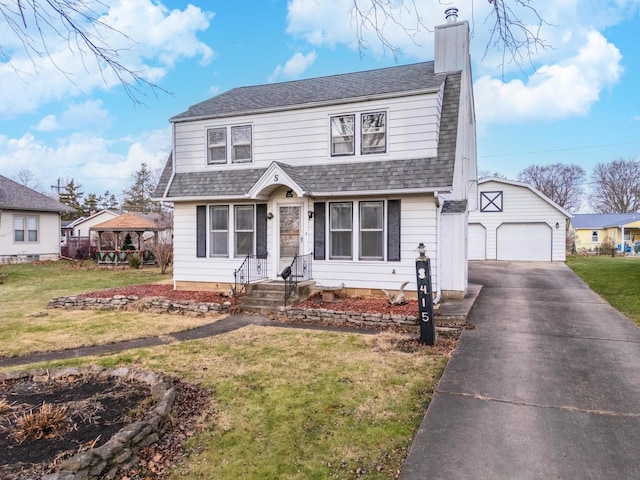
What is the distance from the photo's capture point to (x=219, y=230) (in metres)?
12.0

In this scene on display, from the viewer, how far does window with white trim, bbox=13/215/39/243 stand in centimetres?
2333

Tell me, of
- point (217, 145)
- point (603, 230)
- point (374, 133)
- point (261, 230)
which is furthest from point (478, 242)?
point (603, 230)

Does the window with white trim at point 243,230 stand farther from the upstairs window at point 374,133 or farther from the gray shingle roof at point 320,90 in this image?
the upstairs window at point 374,133

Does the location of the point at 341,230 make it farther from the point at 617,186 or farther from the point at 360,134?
the point at 617,186

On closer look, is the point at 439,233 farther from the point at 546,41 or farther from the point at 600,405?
the point at 546,41

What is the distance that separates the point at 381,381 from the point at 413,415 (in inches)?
38.2

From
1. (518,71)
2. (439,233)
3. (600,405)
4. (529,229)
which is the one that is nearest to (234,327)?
(439,233)

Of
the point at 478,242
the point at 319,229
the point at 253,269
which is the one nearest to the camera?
the point at 319,229

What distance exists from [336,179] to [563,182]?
4705 cm

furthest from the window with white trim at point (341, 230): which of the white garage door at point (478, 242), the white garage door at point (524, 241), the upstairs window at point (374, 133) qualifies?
the white garage door at point (524, 241)

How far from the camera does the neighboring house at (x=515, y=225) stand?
22391mm

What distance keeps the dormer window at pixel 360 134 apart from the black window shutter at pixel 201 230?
14.0ft

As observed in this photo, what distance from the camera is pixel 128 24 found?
359 cm

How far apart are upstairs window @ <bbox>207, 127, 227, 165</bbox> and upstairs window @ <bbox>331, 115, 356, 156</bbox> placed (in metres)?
3.39
